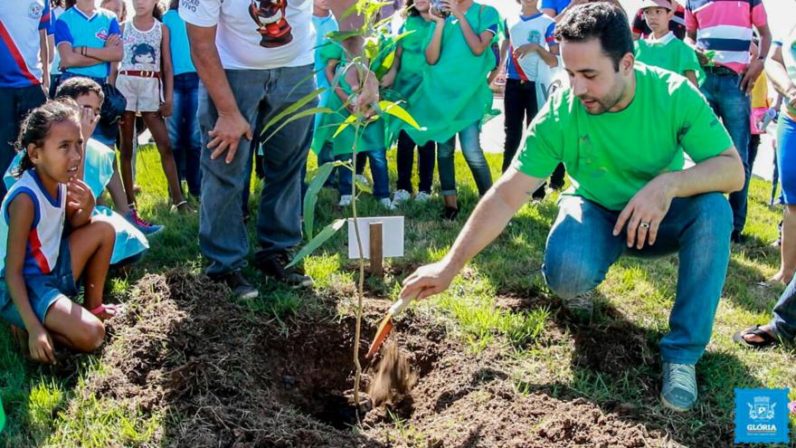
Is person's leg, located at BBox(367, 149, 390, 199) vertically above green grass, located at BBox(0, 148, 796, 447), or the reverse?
person's leg, located at BBox(367, 149, 390, 199)

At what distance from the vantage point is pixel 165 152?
5.59 metres

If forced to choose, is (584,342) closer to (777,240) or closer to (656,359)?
(656,359)

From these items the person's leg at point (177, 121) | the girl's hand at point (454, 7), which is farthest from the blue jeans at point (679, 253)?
the person's leg at point (177, 121)

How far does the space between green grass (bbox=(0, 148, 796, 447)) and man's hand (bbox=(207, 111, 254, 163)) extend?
29.9 inches

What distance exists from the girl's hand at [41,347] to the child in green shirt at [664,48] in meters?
3.87

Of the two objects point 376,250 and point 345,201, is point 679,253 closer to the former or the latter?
point 376,250

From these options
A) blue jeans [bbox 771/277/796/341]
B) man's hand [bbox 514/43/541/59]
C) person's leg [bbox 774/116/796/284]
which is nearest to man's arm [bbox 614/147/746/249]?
blue jeans [bbox 771/277/796/341]

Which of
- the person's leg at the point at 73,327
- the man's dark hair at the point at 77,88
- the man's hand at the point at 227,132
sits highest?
the man's dark hair at the point at 77,88

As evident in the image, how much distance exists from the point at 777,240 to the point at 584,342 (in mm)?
2645

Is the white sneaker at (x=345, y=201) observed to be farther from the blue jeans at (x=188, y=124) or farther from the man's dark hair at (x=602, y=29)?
the man's dark hair at (x=602, y=29)

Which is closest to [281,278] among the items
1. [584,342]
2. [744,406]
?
[584,342]

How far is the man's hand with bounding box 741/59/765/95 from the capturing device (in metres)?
5.01

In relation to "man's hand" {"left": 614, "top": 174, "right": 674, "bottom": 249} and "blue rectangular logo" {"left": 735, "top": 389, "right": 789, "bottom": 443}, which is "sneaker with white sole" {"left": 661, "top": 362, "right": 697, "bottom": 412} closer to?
"blue rectangular logo" {"left": 735, "top": 389, "right": 789, "bottom": 443}

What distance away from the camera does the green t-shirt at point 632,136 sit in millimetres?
2904
